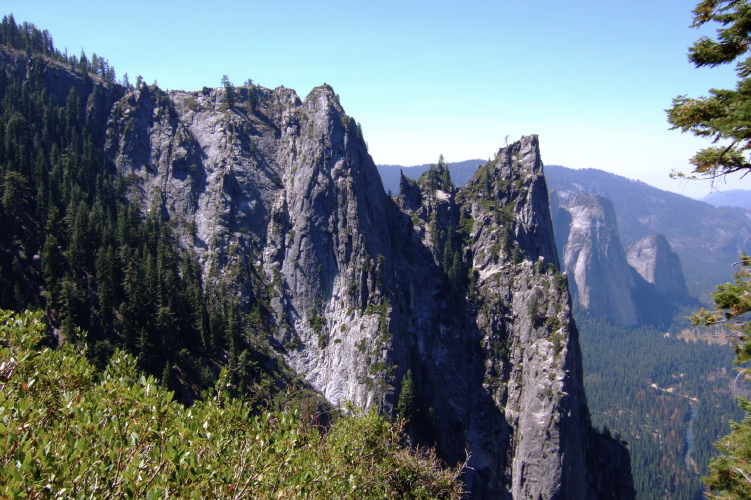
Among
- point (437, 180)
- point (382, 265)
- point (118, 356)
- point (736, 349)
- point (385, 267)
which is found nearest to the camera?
point (736, 349)

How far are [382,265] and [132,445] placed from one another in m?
87.6

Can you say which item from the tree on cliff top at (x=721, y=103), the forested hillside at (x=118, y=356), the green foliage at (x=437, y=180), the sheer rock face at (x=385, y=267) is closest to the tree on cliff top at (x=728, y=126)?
the tree on cliff top at (x=721, y=103)

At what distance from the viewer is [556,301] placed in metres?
95.1

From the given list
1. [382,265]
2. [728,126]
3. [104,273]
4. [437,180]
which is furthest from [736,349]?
[437,180]

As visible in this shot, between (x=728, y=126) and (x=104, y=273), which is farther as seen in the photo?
(x=104, y=273)

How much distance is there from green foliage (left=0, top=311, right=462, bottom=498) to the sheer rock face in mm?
67888

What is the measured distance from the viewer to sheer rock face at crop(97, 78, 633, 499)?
8750cm

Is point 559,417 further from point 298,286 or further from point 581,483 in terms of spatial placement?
point 298,286

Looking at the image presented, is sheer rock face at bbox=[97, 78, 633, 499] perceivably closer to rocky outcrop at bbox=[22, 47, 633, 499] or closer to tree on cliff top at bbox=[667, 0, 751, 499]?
rocky outcrop at bbox=[22, 47, 633, 499]

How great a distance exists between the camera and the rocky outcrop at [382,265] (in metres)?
87.6

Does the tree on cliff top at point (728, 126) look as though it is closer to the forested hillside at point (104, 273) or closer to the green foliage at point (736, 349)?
the green foliage at point (736, 349)

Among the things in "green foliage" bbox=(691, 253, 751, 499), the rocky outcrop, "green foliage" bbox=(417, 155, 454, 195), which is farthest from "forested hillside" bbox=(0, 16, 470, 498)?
"green foliage" bbox=(417, 155, 454, 195)

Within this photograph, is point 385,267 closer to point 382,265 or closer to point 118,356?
point 382,265

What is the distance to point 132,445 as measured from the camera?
36.7 ft
